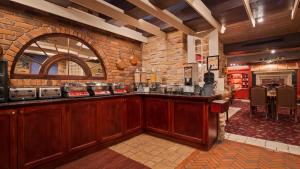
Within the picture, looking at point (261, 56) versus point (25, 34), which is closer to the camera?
point (25, 34)

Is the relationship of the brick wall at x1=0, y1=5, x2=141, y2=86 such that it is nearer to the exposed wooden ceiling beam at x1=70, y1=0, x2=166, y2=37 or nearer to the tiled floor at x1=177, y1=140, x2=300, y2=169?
the exposed wooden ceiling beam at x1=70, y1=0, x2=166, y2=37

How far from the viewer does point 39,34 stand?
2.84 meters

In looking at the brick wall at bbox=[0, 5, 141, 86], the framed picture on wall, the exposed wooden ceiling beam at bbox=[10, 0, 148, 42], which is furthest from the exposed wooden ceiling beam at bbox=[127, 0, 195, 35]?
the brick wall at bbox=[0, 5, 141, 86]

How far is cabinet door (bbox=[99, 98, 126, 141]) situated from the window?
1.03 m

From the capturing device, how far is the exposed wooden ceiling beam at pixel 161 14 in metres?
2.60

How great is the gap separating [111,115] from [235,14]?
3448 millimetres

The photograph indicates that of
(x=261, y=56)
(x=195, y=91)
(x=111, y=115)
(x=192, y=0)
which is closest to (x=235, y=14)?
(x=192, y=0)

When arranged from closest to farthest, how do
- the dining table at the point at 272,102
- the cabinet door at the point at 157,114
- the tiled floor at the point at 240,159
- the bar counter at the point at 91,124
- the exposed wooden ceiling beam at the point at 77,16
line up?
1. the bar counter at the point at 91,124
2. the tiled floor at the point at 240,159
3. the exposed wooden ceiling beam at the point at 77,16
4. the cabinet door at the point at 157,114
5. the dining table at the point at 272,102

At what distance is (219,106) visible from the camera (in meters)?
2.68

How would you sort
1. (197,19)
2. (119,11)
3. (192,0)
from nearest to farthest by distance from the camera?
(192,0)
(119,11)
(197,19)

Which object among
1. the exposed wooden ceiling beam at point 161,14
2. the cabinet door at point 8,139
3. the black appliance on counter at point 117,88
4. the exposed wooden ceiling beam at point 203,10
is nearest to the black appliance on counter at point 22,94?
the cabinet door at point 8,139

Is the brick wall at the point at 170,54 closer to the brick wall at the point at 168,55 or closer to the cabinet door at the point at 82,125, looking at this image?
the brick wall at the point at 168,55

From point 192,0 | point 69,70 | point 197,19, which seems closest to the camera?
point 192,0

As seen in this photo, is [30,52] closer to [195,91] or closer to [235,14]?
[195,91]
